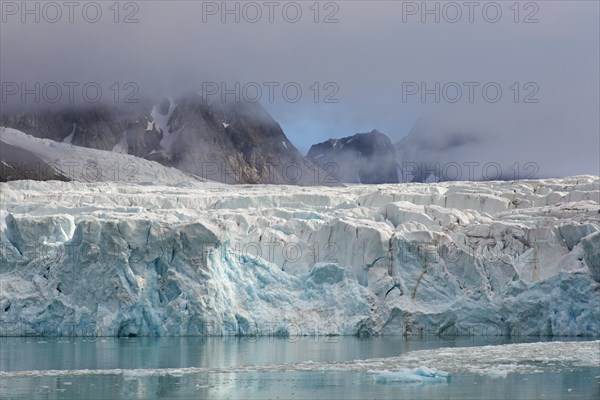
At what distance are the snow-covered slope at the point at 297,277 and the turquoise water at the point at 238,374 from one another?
1775 millimetres

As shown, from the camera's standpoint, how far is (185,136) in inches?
3445

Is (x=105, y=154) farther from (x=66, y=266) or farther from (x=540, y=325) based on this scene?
(x=540, y=325)

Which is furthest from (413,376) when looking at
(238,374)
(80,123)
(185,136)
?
(80,123)

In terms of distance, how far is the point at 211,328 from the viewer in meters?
33.1

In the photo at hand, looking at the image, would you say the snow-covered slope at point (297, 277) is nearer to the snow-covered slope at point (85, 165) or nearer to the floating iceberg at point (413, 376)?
the floating iceberg at point (413, 376)

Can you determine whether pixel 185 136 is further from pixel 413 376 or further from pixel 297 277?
pixel 413 376

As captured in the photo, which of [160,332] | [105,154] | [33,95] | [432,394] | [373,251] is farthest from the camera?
[33,95]


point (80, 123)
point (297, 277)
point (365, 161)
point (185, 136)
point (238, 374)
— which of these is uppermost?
point (80, 123)

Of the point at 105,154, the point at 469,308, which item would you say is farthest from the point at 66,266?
the point at 105,154

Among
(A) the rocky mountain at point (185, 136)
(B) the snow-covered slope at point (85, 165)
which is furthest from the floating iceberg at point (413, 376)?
(A) the rocky mountain at point (185, 136)

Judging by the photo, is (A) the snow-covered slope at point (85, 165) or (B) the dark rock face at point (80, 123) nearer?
(A) the snow-covered slope at point (85, 165)

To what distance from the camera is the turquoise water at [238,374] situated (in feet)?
66.8

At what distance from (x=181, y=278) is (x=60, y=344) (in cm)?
439

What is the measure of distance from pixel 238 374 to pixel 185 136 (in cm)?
6523
